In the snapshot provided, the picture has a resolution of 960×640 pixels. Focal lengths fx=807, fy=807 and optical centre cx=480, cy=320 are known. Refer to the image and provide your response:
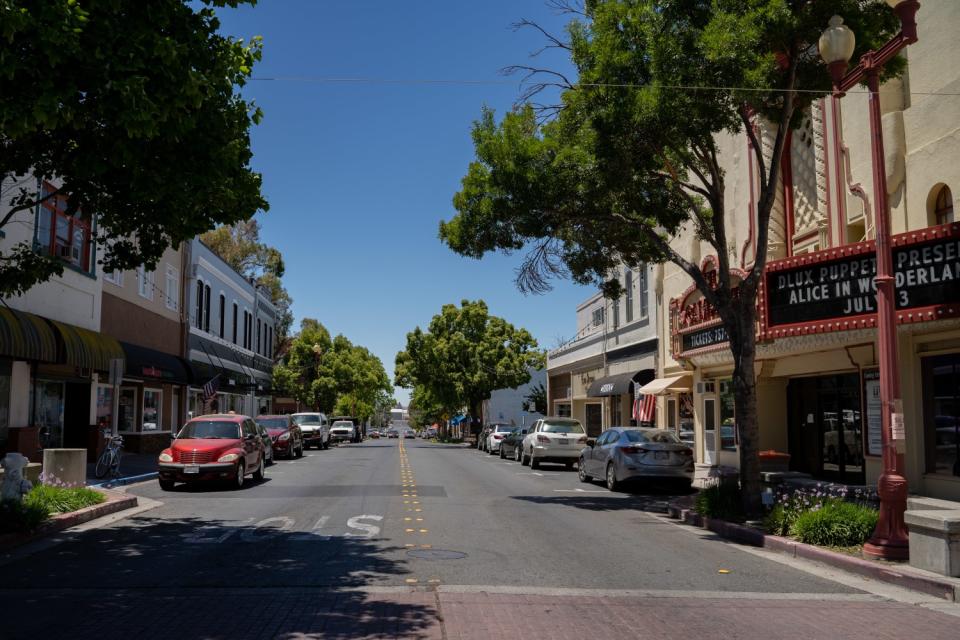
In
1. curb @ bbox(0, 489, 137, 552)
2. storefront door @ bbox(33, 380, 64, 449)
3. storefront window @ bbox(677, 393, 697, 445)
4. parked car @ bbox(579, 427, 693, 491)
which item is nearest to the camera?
curb @ bbox(0, 489, 137, 552)

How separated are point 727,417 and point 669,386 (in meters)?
2.95

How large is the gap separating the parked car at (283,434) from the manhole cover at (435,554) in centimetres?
2049

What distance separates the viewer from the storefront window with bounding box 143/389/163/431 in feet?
96.3

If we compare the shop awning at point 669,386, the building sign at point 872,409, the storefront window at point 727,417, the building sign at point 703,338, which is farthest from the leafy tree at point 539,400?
the building sign at point 872,409

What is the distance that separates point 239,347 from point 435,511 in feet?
108

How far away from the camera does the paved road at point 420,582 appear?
661 centimetres

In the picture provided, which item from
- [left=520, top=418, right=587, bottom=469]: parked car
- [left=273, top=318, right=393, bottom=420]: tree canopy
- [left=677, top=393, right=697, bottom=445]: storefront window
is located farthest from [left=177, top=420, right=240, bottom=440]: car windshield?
[left=273, top=318, right=393, bottom=420]: tree canopy

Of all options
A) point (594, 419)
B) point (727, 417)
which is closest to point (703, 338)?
point (727, 417)

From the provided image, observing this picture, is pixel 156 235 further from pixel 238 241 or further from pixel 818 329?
pixel 238 241

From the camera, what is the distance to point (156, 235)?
11031 millimetres

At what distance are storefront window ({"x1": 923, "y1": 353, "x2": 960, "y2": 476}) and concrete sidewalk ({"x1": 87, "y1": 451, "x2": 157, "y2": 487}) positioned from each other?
16975 mm

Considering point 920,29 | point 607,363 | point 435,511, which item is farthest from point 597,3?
point 607,363

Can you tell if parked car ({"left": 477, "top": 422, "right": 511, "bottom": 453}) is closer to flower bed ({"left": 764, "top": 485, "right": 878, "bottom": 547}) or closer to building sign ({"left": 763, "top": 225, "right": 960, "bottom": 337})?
building sign ({"left": 763, "top": 225, "right": 960, "bottom": 337})

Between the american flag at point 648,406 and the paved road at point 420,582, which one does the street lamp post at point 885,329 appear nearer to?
the paved road at point 420,582
